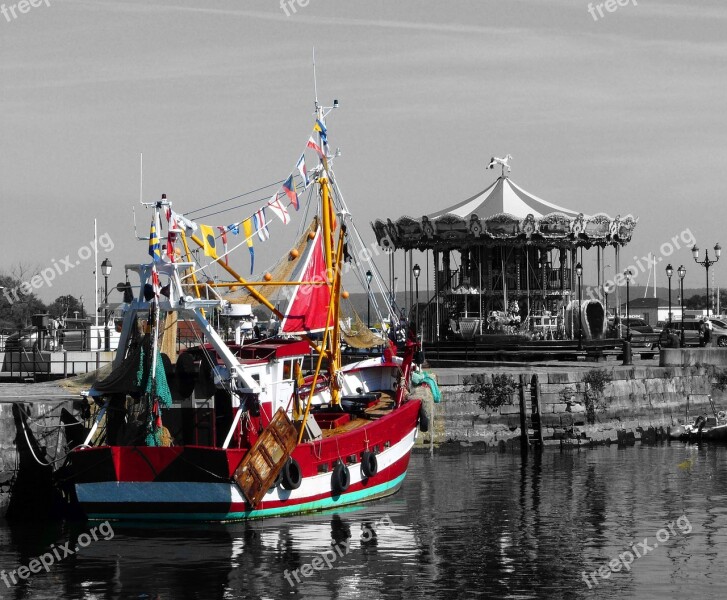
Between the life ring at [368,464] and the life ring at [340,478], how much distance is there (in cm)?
68

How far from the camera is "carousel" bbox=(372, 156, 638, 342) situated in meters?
59.8

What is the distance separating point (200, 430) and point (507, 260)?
36572mm

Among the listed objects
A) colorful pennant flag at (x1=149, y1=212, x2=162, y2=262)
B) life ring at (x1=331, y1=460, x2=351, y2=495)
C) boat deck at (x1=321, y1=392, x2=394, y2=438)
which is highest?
colorful pennant flag at (x1=149, y1=212, x2=162, y2=262)

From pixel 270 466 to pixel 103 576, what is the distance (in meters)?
4.83

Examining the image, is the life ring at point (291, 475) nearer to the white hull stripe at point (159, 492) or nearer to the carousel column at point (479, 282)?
the white hull stripe at point (159, 492)

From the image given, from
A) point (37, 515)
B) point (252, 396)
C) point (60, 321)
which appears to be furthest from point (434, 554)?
point (60, 321)

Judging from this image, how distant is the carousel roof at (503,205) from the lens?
61.0 metres

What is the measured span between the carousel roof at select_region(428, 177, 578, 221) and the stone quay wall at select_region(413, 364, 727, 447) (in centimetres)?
1592

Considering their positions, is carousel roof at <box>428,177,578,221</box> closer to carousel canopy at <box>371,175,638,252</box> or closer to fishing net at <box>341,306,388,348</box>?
carousel canopy at <box>371,175,638,252</box>

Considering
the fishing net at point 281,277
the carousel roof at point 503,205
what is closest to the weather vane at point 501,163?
the carousel roof at point 503,205

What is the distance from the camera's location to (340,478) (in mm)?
28281

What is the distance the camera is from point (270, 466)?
2617 cm

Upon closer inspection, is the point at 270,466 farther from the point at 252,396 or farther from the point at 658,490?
the point at 658,490

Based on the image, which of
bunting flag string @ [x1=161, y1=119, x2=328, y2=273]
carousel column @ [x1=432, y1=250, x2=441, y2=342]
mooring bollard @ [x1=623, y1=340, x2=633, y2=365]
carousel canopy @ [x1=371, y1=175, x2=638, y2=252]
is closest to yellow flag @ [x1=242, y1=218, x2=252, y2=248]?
bunting flag string @ [x1=161, y1=119, x2=328, y2=273]
